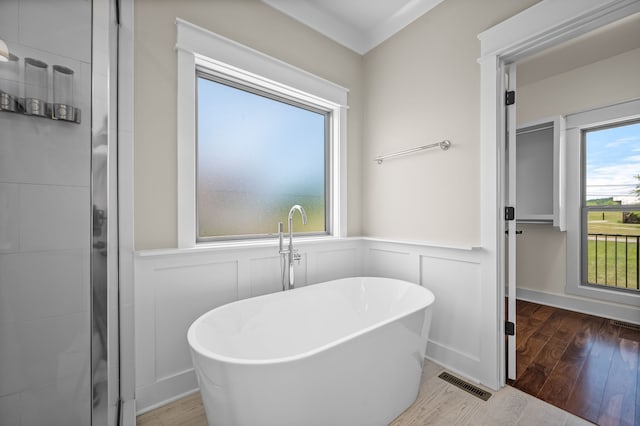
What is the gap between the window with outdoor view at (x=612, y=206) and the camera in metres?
2.76

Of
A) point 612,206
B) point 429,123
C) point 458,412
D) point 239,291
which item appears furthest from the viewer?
point 612,206

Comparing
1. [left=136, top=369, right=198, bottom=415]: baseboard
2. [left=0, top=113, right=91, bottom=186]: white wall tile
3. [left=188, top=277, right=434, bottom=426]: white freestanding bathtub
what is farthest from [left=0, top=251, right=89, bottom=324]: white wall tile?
[left=136, top=369, right=198, bottom=415]: baseboard

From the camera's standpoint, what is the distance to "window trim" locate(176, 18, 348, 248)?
166cm

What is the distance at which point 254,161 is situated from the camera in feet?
6.97

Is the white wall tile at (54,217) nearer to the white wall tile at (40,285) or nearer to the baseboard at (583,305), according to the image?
the white wall tile at (40,285)

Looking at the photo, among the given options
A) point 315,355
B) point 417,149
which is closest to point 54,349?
point 315,355

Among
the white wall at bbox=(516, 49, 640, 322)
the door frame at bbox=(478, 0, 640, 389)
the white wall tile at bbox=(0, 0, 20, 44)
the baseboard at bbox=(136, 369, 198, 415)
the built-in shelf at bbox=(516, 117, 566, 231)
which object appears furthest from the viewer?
the built-in shelf at bbox=(516, 117, 566, 231)

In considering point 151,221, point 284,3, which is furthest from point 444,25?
point 151,221

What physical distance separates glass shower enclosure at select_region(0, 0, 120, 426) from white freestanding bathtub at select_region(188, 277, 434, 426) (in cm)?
41

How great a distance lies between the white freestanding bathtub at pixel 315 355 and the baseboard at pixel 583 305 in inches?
96.5

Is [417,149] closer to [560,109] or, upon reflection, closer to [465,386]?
[465,386]

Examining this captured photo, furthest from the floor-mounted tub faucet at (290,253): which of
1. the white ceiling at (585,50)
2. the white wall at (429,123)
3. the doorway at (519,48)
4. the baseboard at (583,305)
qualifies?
the baseboard at (583,305)

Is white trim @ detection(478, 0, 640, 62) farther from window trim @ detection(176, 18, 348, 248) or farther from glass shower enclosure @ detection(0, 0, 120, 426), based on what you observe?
glass shower enclosure @ detection(0, 0, 120, 426)

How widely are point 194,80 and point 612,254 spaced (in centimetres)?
436
